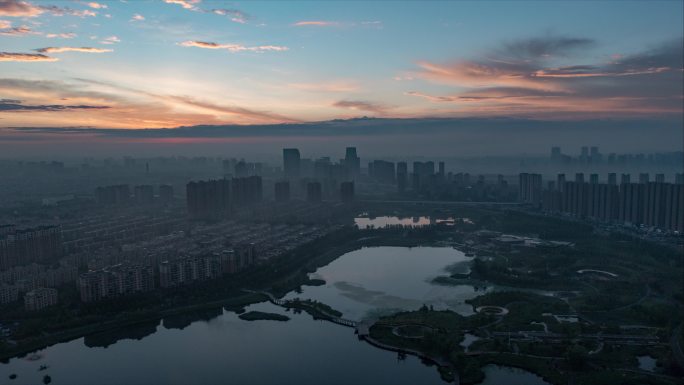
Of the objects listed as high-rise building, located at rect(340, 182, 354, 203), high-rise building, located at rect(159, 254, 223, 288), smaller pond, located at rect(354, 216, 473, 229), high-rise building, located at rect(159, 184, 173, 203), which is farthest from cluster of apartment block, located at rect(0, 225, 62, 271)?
high-rise building, located at rect(340, 182, 354, 203)

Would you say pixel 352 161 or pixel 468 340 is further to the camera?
pixel 352 161

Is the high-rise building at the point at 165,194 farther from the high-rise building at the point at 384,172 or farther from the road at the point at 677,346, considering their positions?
the road at the point at 677,346

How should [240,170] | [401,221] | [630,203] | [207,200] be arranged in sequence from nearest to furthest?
[630,203] → [207,200] → [401,221] → [240,170]

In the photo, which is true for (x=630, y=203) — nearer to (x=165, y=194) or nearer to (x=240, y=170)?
(x=165, y=194)

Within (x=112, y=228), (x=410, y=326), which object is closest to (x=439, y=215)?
(x=112, y=228)

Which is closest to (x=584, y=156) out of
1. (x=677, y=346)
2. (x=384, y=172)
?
(x=384, y=172)

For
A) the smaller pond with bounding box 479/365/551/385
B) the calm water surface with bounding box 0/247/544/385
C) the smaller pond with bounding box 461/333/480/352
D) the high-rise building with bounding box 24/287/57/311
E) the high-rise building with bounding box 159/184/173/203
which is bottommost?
the calm water surface with bounding box 0/247/544/385

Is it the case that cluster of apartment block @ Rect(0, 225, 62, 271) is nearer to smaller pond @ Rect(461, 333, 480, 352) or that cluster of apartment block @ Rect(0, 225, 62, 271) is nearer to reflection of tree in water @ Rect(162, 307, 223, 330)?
reflection of tree in water @ Rect(162, 307, 223, 330)
